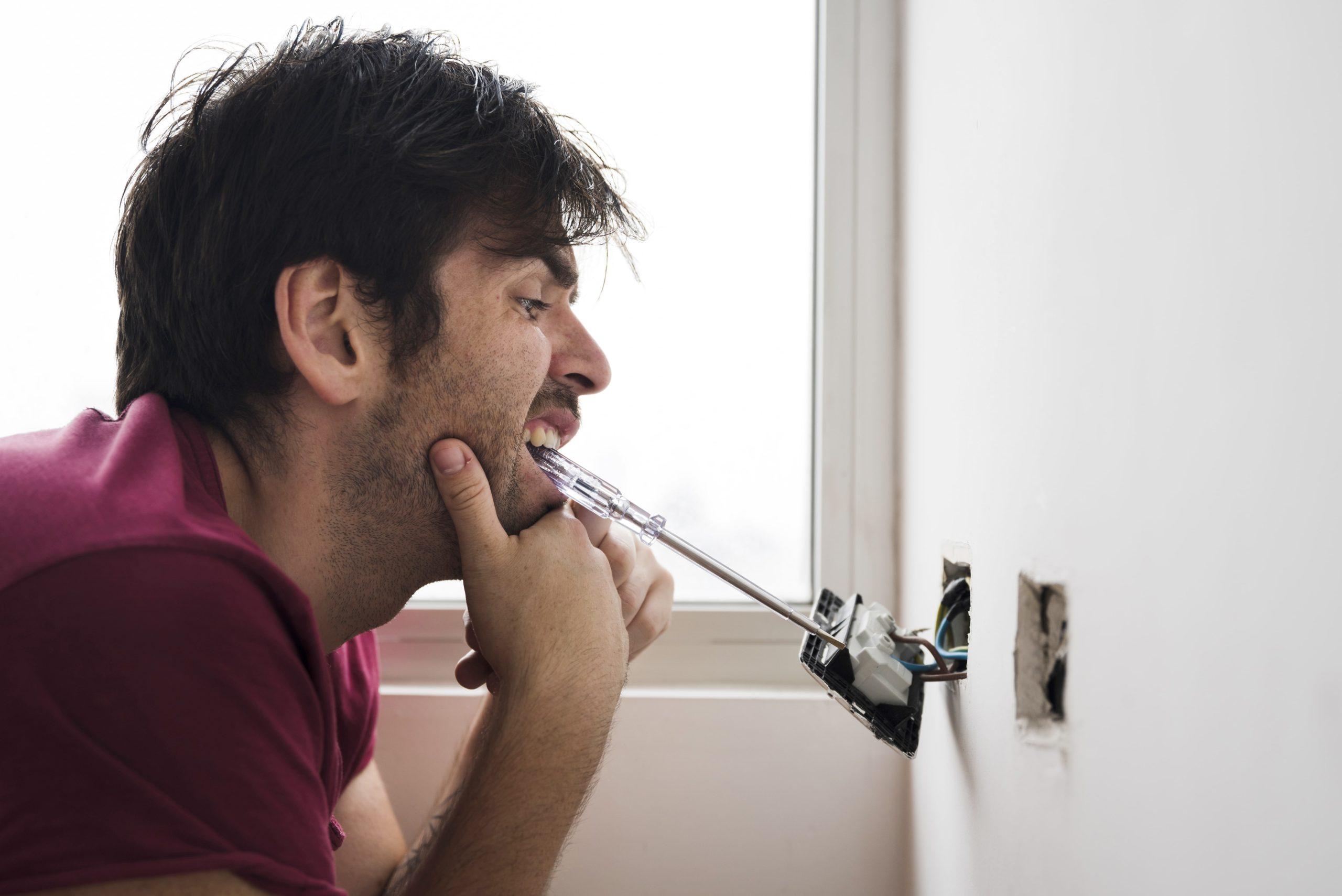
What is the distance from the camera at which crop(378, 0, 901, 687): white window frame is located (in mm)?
1178

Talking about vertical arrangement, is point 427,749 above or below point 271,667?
below

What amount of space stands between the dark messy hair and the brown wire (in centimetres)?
50

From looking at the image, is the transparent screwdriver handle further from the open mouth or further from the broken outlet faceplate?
the broken outlet faceplate

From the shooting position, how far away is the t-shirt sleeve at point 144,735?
53 cm

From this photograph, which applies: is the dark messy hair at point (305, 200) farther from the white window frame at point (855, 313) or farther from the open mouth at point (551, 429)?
the white window frame at point (855, 313)

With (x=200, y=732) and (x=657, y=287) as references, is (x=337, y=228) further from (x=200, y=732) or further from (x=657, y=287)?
(x=657, y=287)

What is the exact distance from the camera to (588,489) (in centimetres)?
93

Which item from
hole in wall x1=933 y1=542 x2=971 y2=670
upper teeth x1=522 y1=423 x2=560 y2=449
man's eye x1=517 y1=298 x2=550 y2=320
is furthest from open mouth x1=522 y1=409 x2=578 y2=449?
hole in wall x1=933 y1=542 x2=971 y2=670

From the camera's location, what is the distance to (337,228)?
0.79 m

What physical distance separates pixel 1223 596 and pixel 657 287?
93 centimetres

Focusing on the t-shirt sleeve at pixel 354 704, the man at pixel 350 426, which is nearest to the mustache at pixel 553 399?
the man at pixel 350 426

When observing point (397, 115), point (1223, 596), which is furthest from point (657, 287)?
point (1223, 596)

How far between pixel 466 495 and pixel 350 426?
124 mm

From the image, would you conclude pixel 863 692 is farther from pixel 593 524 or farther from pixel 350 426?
pixel 350 426
